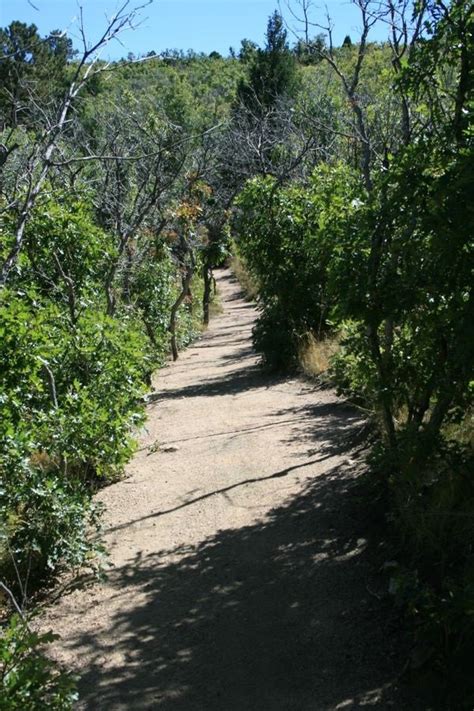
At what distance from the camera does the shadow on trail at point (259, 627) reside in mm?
3998

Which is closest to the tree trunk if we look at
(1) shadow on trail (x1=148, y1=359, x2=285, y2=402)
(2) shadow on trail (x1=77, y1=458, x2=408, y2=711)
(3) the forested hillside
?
(1) shadow on trail (x1=148, y1=359, x2=285, y2=402)

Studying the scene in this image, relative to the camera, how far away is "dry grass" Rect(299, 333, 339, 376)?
1222 cm

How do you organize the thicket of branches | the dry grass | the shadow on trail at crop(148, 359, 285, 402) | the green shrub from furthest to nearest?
the shadow on trail at crop(148, 359, 285, 402)
the dry grass
the thicket of branches
the green shrub

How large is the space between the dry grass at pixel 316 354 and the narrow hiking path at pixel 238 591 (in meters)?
3.03

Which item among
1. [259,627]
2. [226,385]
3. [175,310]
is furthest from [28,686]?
[175,310]

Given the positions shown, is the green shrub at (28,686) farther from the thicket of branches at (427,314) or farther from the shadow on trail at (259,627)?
the thicket of branches at (427,314)

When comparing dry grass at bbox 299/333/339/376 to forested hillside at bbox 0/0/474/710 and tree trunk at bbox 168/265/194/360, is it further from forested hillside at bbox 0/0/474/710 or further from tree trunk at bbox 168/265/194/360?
tree trunk at bbox 168/265/194/360

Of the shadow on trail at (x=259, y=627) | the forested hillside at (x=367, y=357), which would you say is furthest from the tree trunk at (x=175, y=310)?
the shadow on trail at (x=259, y=627)

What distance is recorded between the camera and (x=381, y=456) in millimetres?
5340

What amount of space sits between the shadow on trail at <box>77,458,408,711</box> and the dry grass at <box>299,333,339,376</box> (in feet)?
19.8

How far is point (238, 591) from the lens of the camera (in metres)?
5.14

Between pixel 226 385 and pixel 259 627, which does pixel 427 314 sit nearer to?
pixel 259 627

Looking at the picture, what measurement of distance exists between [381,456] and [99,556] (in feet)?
7.68

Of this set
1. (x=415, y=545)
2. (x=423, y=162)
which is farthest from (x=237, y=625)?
(x=423, y=162)
